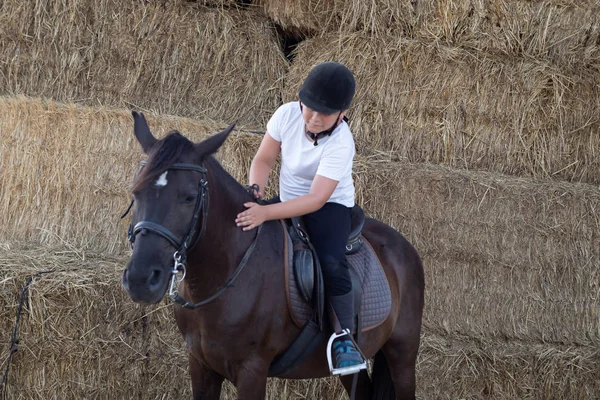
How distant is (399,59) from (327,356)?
3.21 meters

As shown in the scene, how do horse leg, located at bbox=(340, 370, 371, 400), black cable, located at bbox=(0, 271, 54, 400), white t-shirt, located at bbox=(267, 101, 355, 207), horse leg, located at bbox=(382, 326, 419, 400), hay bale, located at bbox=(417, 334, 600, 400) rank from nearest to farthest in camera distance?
white t-shirt, located at bbox=(267, 101, 355, 207) < horse leg, located at bbox=(382, 326, 419, 400) < horse leg, located at bbox=(340, 370, 371, 400) < black cable, located at bbox=(0, 271, 54, 400) < hay bale, located at bbox=(417, 334, 600, 400)

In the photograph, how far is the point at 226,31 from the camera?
245 inches

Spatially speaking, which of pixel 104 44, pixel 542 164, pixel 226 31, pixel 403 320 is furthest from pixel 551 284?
pixel 104 44

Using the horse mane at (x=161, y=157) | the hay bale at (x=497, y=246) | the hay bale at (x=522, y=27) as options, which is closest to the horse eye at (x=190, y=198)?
the horse mane at (x=161, y=157)

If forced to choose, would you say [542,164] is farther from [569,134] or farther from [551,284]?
[551,284]

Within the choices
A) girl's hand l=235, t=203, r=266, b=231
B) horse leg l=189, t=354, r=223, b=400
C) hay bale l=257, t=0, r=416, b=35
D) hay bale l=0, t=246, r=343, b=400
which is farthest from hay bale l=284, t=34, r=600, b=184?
horse leg l=189, t=354, r=223, b=400

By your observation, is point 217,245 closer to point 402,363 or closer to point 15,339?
point 402,363

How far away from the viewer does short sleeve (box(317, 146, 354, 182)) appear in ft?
12.1

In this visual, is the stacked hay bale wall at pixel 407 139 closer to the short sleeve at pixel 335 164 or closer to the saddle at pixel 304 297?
the saddle at pixel 304 297

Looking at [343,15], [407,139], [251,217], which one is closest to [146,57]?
[343,15]

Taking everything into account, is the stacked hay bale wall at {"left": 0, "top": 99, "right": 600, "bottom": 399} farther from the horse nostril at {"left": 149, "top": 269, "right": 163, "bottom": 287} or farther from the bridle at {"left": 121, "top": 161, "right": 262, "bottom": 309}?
the horse nostril at {"left": 149, "top": 269, "right": 163, "bottom": 287}

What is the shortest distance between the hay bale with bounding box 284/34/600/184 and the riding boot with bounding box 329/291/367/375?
2444 mm

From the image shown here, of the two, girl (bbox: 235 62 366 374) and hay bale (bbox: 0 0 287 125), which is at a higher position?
hay bale (bbox: 0 0 287 125)

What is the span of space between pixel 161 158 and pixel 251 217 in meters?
0.62
